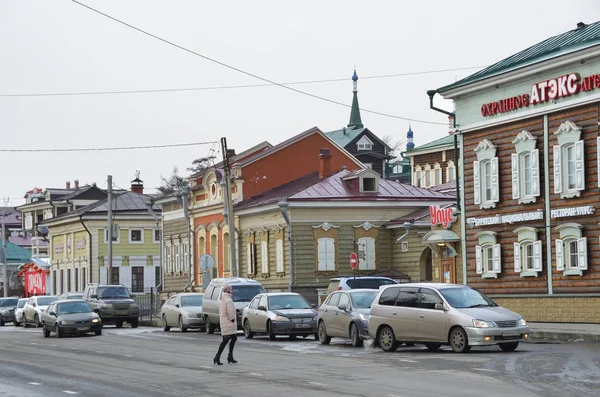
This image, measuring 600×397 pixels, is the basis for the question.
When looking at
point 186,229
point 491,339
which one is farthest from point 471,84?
point 186,229

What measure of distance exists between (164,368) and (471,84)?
2152cm

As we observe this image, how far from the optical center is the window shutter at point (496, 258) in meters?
41.6

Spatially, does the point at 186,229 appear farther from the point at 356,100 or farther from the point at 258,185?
the point at 356,100

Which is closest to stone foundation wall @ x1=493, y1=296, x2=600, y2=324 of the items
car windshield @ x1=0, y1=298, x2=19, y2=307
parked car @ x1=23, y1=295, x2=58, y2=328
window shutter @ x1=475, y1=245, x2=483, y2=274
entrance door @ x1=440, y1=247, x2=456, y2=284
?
window shutter @ x1=475, y1=245, x2=483, y2=274

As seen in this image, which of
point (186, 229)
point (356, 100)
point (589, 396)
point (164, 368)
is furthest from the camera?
point (356, 100)

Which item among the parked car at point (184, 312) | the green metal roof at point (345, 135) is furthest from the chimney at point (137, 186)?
the parked car at point (184, 312)

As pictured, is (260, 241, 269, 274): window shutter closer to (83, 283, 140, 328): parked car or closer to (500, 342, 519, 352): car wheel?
(83, 283, 140, 328): parked car

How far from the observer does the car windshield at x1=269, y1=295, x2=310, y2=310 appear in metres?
35.1

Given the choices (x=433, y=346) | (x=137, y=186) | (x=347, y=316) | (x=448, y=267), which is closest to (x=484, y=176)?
(x=448, y=267)

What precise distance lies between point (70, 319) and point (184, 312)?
15.1 ft

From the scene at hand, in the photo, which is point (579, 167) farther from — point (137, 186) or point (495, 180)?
point (137, 186)

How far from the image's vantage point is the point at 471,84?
41.5m

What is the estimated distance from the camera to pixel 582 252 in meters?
36.8

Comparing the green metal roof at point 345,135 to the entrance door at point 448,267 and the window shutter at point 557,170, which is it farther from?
the window shutter at point 557,170
